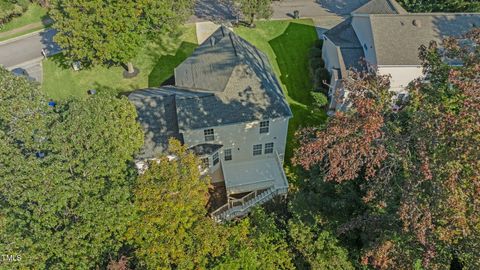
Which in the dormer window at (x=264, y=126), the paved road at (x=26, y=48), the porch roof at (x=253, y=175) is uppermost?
the dormer window at (x=264, y=126)

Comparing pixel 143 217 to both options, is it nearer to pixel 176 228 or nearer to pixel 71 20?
pixel 176 228

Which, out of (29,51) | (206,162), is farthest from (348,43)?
(29,51)

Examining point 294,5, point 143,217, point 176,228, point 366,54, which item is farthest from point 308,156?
point 294,5

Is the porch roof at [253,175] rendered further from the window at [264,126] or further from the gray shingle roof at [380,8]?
the gray shingle roof at [380,8]

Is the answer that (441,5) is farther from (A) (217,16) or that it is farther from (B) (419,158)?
(B) (419,158)

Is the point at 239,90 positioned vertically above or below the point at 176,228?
above

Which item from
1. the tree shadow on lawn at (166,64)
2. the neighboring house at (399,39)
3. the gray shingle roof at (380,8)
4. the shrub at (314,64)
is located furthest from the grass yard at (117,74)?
the gray shingle roof at (380,8)

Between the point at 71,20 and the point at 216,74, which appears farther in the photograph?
the point at 71,20
